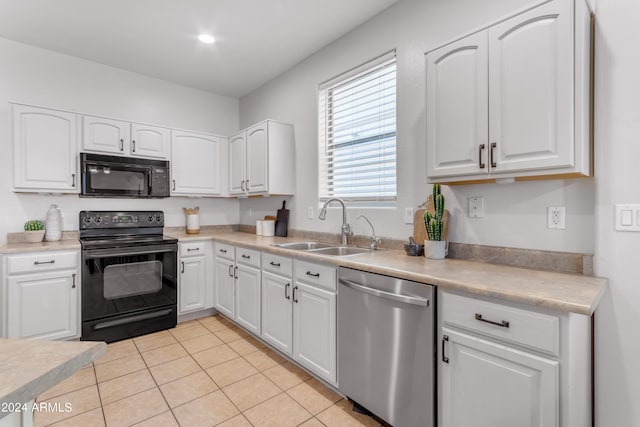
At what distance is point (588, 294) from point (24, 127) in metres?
4.00

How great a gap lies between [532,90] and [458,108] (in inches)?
13.6

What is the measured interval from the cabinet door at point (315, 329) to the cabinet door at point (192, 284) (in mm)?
1523

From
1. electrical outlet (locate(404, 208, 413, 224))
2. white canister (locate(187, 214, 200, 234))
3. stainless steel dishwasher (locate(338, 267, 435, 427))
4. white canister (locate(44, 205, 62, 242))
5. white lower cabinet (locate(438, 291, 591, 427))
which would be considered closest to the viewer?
white lower cabinet (locate(438, 291, 591, 427))

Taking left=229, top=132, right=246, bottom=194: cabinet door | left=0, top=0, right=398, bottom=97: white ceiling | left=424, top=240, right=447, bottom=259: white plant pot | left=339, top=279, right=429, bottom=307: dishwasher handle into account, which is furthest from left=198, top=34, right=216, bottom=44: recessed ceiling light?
left=424, top=240, right=447, bottom=259: white plant pot

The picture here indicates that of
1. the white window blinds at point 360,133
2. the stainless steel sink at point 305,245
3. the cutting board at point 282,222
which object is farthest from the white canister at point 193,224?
the white window blinds at point 360,133

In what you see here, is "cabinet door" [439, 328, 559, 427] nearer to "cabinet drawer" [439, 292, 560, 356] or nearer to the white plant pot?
"cabinet drawer" [439, 292, 560, 356]

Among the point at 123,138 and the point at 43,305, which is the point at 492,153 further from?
the point at 43,305

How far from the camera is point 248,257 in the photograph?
2861 millimetres

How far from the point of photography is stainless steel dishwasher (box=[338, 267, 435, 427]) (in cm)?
149

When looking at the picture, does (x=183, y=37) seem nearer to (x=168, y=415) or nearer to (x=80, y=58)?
(x=80, y=58)

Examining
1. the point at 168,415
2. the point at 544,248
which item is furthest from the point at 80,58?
the point at 544,248

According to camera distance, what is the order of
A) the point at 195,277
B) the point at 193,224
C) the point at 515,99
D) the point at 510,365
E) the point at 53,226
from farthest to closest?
the point at 193,224 < the point at 195,277 < the point at 53,226 < the point at 515,99 < the point at 510,365

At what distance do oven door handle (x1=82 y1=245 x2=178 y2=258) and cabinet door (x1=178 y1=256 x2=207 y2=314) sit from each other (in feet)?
0.77

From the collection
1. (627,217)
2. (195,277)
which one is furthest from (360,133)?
(195,277)
